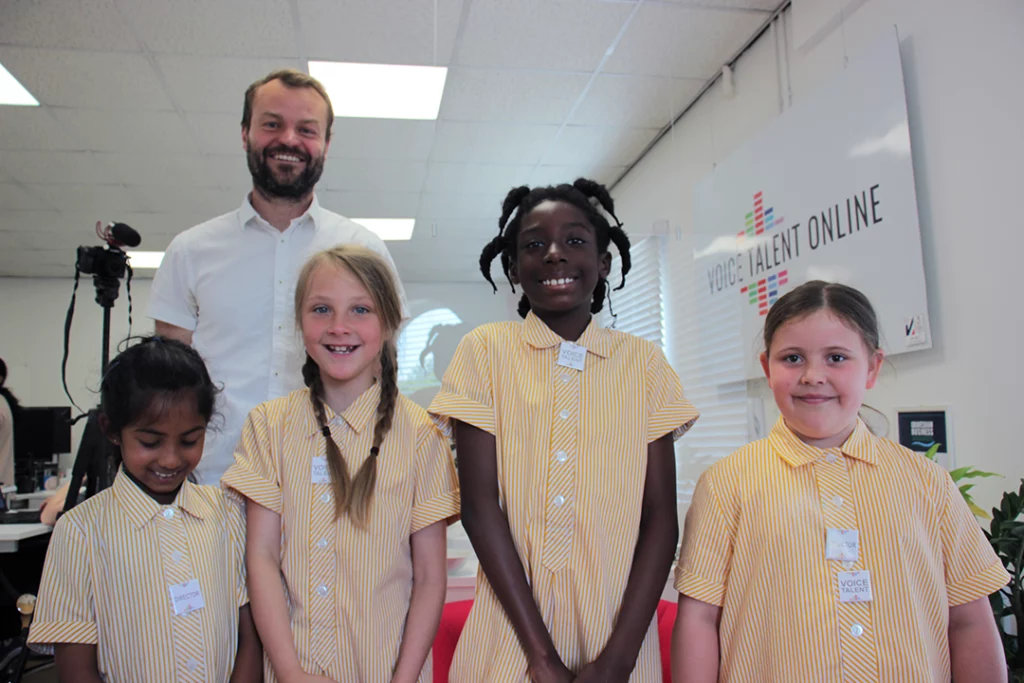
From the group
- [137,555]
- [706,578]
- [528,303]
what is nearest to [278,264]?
[528,303]

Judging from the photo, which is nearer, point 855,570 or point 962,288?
point 855,570

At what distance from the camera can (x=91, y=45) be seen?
3.41 m

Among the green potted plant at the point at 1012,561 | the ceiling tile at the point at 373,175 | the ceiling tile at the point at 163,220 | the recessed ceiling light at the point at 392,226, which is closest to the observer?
the green potted plant at the point at 1012,561

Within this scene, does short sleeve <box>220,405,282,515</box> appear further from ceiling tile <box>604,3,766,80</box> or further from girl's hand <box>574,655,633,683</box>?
ceiling tile <box>604,3,766,80</box>

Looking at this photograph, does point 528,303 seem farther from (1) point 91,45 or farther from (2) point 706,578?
(1) point 91,45

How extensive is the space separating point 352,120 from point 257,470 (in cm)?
331

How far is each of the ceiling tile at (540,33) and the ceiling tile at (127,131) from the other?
193 cm

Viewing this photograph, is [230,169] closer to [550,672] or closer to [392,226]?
[392,226]

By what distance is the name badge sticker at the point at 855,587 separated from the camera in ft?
3.88

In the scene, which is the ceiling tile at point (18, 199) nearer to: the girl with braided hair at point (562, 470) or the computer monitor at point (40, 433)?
the computer monitor at point (40, 433)

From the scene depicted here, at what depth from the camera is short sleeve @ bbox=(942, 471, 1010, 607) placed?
1.19 meters

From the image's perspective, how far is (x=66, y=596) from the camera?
1209 millimetres

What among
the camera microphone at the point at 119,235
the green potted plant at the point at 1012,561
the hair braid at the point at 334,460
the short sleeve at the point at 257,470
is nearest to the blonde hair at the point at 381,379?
the hair braid at the point at 334,460

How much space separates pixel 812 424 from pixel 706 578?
1.11 ft
